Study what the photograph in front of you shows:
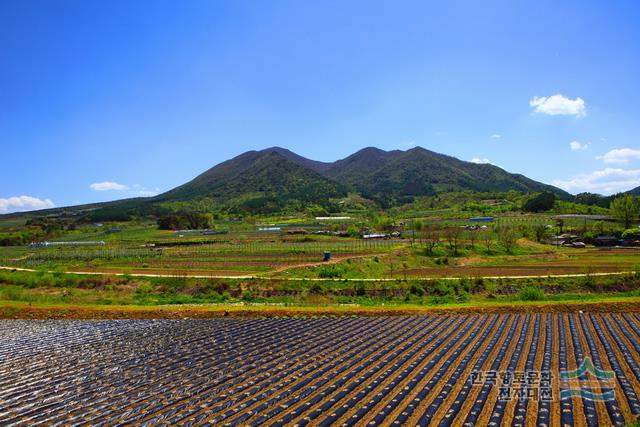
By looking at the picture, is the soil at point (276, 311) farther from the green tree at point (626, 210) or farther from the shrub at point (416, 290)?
the green tree at point (626, 210)

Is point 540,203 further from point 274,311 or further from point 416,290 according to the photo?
point 274,311

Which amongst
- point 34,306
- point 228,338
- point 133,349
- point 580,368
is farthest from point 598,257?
point 34,306

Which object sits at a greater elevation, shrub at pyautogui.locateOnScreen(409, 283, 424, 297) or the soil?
the soil

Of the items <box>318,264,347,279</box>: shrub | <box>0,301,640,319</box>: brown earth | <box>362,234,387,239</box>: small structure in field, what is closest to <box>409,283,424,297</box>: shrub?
<box>318,264,347,279</box>: shrub

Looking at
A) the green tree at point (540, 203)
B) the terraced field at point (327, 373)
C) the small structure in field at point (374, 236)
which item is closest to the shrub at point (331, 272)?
the terraced field at point (327, 373)

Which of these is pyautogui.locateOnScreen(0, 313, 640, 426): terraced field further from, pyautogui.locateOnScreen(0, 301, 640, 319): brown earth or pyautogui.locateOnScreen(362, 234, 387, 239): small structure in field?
pyautogui.locateOnScreen(362, 234, 387, 239): small structure in field

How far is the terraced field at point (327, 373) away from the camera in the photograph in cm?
850

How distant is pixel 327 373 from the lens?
11.0 m

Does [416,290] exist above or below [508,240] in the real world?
below

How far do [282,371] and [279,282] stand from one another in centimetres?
2544

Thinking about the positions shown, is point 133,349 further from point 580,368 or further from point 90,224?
point 90,224

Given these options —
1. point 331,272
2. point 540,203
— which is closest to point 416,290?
point 331,272

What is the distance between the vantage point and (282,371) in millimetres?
11242

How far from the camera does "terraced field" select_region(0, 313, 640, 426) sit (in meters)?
8.50
